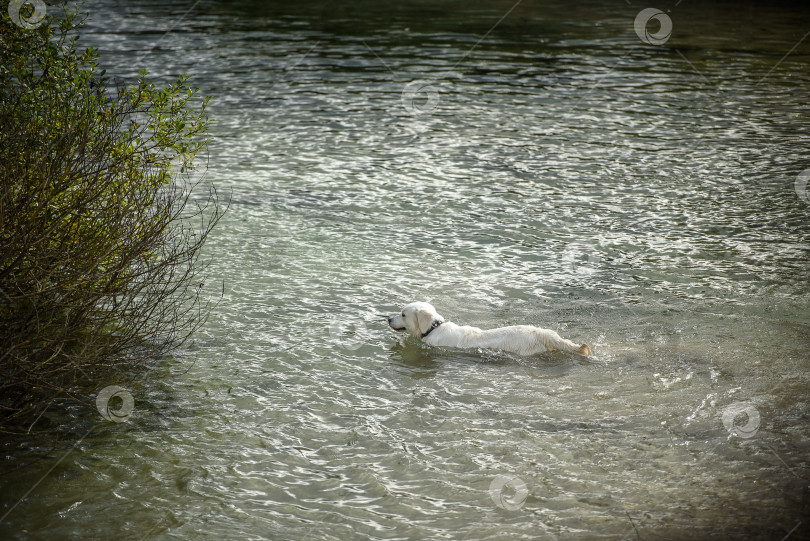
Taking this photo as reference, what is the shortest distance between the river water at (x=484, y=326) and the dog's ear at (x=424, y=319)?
0.40 meters

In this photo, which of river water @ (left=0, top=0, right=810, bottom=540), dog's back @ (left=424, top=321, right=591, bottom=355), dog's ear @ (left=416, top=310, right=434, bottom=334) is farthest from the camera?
dog's ear @ (left=416, top=310, right=434, bottom=334)

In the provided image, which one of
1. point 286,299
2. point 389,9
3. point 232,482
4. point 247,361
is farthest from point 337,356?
point 389,9

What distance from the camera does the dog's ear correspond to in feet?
31.0

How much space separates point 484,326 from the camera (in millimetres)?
10141

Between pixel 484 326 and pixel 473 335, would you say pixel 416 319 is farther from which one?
pixel 484 326

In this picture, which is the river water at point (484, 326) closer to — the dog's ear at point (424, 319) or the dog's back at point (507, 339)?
the dog's back at point (507, 339)

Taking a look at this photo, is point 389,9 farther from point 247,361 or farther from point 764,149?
point 247,361

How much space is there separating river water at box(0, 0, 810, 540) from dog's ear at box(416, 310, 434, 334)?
1.32 feet

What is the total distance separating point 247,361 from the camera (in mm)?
9398

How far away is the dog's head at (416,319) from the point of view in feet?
31.0

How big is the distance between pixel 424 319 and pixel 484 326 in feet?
3.35

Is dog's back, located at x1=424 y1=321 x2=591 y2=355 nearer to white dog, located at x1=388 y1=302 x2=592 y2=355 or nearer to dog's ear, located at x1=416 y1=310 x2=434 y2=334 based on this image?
white dog, located at x1=388 y1=302 x2=592 y2=355

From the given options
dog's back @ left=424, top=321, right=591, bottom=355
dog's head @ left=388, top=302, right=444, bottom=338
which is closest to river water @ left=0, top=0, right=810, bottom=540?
dog's back @ left=424, top=321, right=591, bottom=355

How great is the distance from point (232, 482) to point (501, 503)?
234 centimetres
